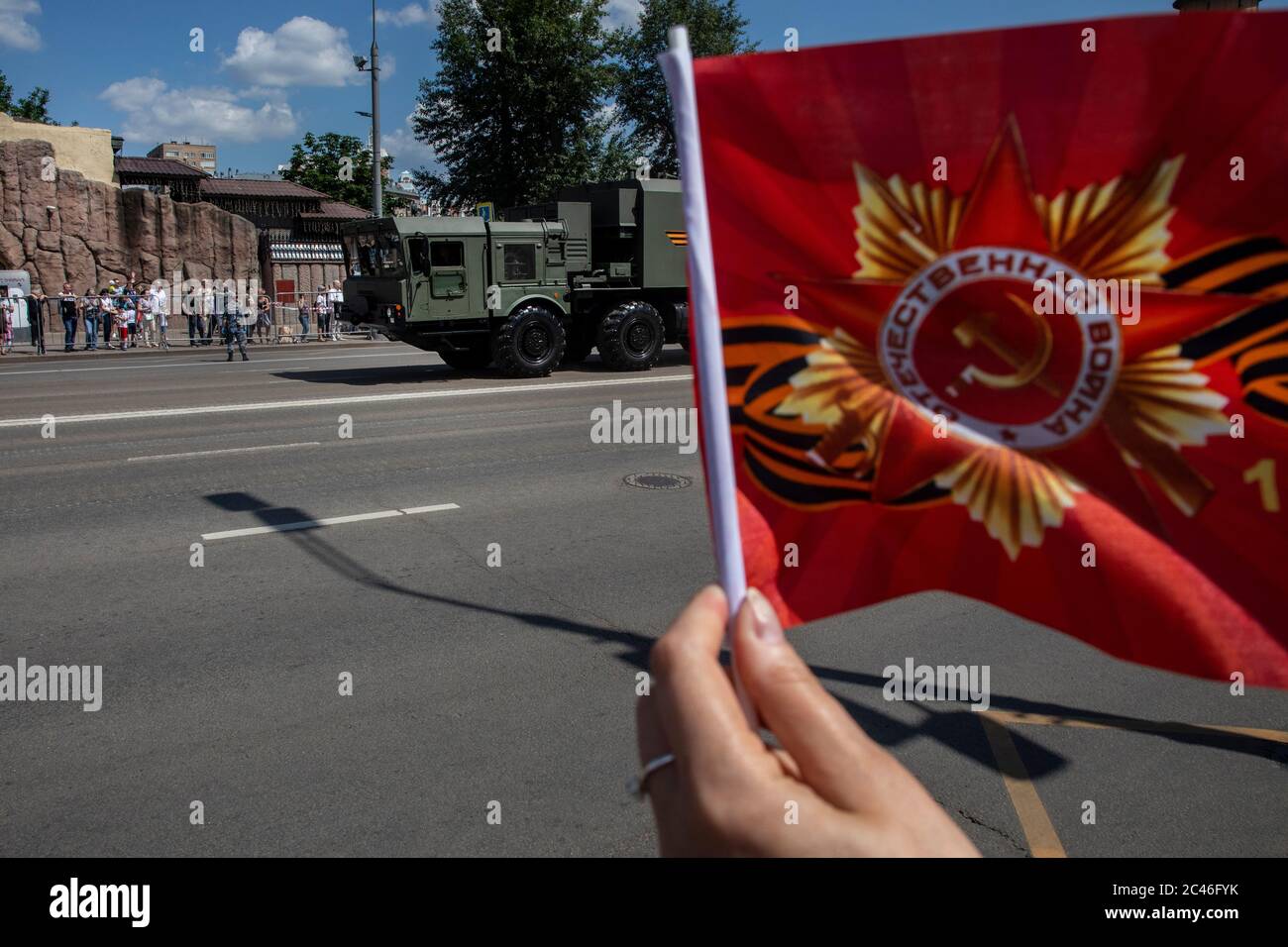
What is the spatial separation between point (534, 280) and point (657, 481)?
10742mm

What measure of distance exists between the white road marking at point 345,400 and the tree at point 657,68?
27486 millimetres

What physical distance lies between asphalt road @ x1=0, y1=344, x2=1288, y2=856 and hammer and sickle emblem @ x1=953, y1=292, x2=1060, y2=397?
8.21ft

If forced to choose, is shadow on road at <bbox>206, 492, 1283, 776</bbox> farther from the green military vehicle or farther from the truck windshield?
the truck windshield

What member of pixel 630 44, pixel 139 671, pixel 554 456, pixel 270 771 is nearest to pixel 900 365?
pixel 270 771

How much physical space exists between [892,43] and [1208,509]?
3.30 ft

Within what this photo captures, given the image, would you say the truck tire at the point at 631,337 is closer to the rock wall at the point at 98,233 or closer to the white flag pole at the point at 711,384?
the white flag pole at the point at 711,384

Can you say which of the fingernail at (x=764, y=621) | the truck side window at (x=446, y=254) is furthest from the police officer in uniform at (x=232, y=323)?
the fingernail at (x=764, y=621)

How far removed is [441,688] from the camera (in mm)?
5219

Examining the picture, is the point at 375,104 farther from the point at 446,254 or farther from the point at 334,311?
the point at 446,254

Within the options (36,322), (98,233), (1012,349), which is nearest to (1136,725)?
(1012,349)

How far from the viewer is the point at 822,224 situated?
199cm

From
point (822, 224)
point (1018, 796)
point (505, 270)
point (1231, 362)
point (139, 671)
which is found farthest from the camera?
point (505, 270)

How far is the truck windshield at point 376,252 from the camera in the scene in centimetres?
1880

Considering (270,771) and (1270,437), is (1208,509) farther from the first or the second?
(270,771)
